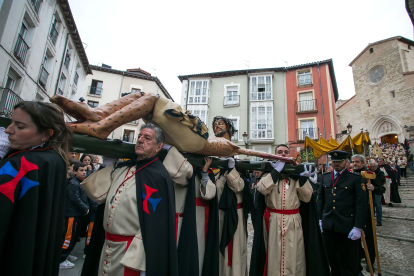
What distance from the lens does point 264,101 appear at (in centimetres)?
1934

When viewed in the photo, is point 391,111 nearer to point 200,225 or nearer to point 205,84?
point 205,84

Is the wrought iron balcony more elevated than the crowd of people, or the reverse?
the wrought iron balcony

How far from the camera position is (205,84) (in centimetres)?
2086

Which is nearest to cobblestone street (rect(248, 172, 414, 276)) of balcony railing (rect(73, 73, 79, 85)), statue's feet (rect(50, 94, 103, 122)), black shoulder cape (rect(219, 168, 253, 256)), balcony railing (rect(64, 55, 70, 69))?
black shoulder cape (rect(219, 168, 253, 256))

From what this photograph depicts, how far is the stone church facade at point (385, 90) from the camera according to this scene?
2029 cm

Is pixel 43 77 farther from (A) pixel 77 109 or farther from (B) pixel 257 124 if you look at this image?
(B) pixel 257 124

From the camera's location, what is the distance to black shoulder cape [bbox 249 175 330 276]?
3023mm

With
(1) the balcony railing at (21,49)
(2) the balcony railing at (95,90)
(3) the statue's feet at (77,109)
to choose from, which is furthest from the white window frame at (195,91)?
(3) the statue's feet at (77,109)

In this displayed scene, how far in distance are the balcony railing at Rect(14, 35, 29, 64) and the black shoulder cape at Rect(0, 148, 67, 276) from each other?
11885mm

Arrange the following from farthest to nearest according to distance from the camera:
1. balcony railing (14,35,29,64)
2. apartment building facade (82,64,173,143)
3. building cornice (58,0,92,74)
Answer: apartment building facade (82,64,173,143) → building cornice (58,0,92,74) → balcony railing (14,35,29,64)

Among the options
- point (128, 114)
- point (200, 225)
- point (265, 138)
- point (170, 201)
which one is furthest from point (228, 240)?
point (265, 138)

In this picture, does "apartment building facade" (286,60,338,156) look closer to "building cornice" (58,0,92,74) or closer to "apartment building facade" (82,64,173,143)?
"apartment building facade" (82,64,173,143)

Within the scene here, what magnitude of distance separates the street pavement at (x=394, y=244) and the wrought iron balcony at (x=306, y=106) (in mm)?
10983

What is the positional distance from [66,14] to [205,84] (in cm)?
1154
